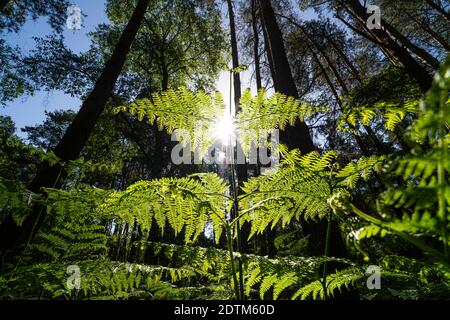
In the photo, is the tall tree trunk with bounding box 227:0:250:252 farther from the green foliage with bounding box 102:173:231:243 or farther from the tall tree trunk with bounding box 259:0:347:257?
the green foliage with bounding box 102:173:231:243

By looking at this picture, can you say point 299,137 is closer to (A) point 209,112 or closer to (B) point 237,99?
(A) point 209,112

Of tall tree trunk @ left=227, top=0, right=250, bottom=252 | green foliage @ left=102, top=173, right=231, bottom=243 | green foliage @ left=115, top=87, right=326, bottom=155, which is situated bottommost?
green foliage @ left=102, top=173, right=231, bottom=243

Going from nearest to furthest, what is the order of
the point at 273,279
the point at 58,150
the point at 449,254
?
the point at 449,254 < the point at 273,279 < the point at 58,150

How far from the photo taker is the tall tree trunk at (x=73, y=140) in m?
2.92

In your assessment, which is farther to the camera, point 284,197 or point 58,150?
point 58,150

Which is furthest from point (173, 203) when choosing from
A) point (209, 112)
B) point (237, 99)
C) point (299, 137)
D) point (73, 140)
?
point (237, 99)

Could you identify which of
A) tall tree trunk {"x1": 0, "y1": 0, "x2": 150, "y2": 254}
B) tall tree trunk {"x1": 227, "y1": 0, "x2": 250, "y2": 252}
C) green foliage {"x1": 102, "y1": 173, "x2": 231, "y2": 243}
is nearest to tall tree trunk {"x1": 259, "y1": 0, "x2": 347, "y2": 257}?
tall tree trunk {"x1": 227, "y1": 0, "x2": 250, "y2": 252}

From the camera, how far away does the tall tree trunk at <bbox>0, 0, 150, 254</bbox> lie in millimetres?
2920

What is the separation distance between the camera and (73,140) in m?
4.35

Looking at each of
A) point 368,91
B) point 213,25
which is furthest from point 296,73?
point 368,91
